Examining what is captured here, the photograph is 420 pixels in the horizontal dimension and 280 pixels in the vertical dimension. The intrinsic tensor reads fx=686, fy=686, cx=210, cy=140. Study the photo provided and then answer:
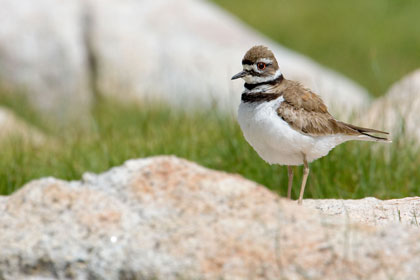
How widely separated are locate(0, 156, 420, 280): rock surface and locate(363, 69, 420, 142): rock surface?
3.51 m

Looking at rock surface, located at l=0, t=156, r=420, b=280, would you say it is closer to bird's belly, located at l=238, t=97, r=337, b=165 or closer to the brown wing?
bird's belly, located at l=238, t=97, r=337, b=165

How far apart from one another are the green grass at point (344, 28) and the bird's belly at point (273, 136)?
1143 cm

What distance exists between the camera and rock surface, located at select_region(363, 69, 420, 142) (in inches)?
272

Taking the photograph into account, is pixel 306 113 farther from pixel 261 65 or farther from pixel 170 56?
pixel 170 56

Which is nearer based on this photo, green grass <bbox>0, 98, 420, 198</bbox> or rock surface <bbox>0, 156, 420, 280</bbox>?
rock surface <bbox>0, 156, 420, 280</bbox>

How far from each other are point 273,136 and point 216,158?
220cm

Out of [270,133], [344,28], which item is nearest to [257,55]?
[270,133]

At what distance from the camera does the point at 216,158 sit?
22.1ft

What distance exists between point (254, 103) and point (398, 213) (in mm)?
1225

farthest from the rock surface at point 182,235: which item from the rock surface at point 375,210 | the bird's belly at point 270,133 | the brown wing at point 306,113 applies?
the brown wing at point 306,113

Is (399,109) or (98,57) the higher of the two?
(399,109)

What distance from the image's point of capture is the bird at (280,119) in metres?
4.61

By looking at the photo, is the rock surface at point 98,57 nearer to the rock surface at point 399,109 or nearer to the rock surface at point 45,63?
the rock surface at point 45,63

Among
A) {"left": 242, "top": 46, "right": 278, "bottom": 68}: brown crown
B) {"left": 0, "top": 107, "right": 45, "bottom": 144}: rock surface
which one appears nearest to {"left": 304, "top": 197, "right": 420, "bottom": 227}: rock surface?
{"left": 242, "top": 46, "right": 278, "bottom": 68}: brown crown
